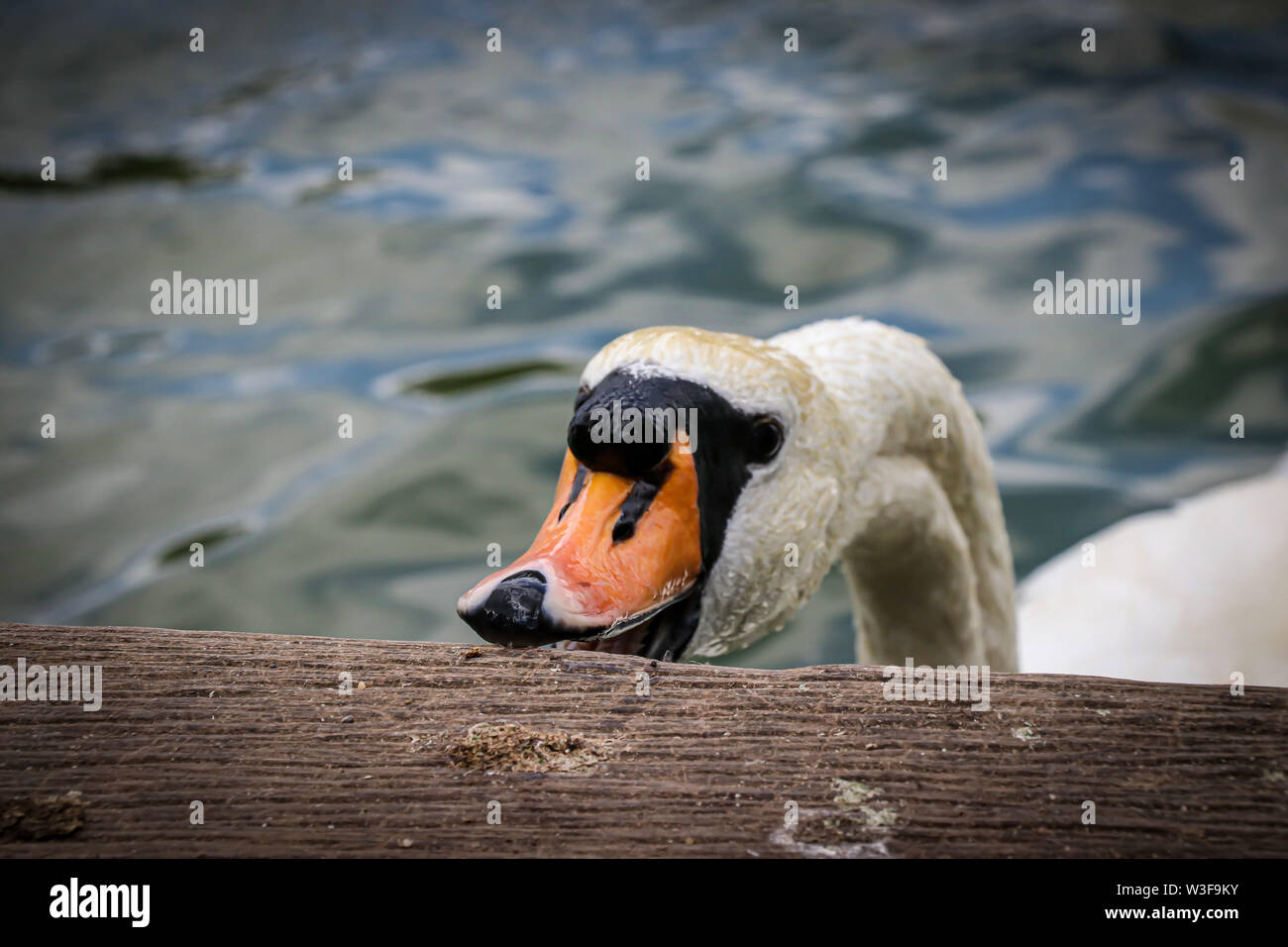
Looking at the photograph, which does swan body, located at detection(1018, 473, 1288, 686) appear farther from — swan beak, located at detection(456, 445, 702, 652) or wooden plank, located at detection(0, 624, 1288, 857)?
wooden plank, located at detection(0, 624, 1288, 857)

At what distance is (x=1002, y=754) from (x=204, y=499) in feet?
17.8

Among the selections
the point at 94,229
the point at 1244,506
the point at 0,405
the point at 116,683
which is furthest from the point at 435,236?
the point at 116,683

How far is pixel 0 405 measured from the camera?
21.8ft

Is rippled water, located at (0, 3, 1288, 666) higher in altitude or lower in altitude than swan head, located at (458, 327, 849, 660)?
higher

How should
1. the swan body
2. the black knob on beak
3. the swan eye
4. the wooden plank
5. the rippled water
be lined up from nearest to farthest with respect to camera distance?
1. the wooden plank
2. the black knob on beak
3. the swan eye
4. the swan body
5. the rippled water

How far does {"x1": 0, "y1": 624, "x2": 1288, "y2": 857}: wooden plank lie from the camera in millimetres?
1234

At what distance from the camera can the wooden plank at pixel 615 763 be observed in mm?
1234

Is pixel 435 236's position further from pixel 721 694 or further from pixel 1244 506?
pixel 721 694

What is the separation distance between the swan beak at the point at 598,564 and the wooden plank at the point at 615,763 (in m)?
0.09

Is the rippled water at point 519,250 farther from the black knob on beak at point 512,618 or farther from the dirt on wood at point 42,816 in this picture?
the dirt on wood at point 42,816

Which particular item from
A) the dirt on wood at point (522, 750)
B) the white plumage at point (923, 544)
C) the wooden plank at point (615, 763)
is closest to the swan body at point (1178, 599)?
the white plumage at point (923, 544)

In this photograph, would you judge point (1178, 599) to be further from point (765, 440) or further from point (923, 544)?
point (765, 440)

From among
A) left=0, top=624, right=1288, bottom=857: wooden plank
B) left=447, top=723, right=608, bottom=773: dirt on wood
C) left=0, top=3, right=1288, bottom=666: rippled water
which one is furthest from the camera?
left=0, top=3, right=1288, bottom=666: rippled water

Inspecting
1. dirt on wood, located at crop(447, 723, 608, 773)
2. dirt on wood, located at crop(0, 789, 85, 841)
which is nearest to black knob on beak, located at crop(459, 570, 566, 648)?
dirt on wood, located at crop(447, 723, 608, 773)
